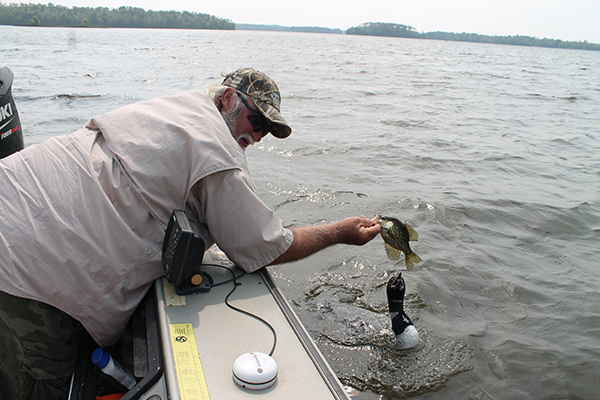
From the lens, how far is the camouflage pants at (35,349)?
1.94 meters

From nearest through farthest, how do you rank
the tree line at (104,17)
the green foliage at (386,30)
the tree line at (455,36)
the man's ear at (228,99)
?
the man's ear at (228,99) < the tree line at (104,17) < the tree line at (455,36) < the green foliage at (386,30)

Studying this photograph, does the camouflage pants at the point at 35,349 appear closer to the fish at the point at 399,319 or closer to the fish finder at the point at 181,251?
the fish finder at the point at 181,251

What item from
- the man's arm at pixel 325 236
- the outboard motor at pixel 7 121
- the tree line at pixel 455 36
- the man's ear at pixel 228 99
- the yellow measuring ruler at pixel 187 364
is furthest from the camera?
the tree line at pixel 455 36

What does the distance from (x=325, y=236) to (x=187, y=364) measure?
129cm

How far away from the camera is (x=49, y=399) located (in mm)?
2125

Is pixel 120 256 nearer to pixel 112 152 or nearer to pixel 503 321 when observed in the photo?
pixel 112 152

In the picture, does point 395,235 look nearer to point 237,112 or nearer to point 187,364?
point 237,112

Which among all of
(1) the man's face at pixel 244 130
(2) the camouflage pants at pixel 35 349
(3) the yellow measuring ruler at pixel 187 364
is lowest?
(2) the camouflage pants at pixel 35 349

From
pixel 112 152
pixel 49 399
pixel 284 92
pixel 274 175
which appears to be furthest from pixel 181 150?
pixel 284 92

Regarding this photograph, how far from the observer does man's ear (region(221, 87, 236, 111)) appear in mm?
2693

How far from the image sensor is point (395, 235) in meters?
3.29

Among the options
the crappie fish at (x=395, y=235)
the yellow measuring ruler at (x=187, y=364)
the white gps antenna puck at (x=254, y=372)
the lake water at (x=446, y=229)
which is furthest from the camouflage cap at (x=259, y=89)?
the lake water at (x=446, y=229)

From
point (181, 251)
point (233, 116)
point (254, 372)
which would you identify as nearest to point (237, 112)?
point (233, 116)

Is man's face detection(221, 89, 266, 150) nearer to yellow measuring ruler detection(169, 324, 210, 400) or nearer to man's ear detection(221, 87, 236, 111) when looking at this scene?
man's ear detection(221, 87, 236, 111)
